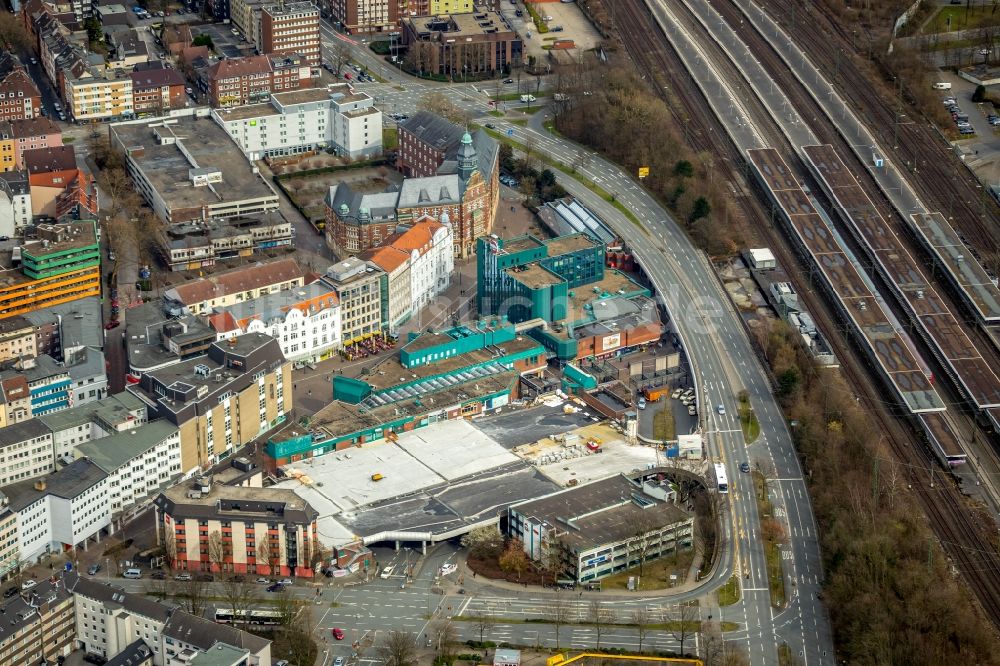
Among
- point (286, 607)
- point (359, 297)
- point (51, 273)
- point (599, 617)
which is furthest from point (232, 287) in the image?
point (599, 617)

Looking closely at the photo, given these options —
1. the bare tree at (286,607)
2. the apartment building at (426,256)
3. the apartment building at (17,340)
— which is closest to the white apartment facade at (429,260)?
the apartment building at (426,256)

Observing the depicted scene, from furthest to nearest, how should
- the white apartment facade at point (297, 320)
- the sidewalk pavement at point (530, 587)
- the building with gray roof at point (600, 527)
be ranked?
the white apartment facade at point (297, 320) < the building with gray roof at point (600, 527) < the sidewalk pavement at point (530, 587)

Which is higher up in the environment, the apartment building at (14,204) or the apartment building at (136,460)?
the apartment building at (14,204)

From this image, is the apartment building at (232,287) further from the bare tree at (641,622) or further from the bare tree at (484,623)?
the bare tree at (641,622)

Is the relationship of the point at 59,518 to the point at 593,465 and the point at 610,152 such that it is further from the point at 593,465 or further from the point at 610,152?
the point at 610,152

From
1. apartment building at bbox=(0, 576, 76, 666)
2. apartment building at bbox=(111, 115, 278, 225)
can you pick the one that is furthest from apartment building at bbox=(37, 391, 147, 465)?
apartment building at bbox=(111, 115, 278, 225)

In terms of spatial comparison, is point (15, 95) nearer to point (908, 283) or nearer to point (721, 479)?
point (721, 479)
